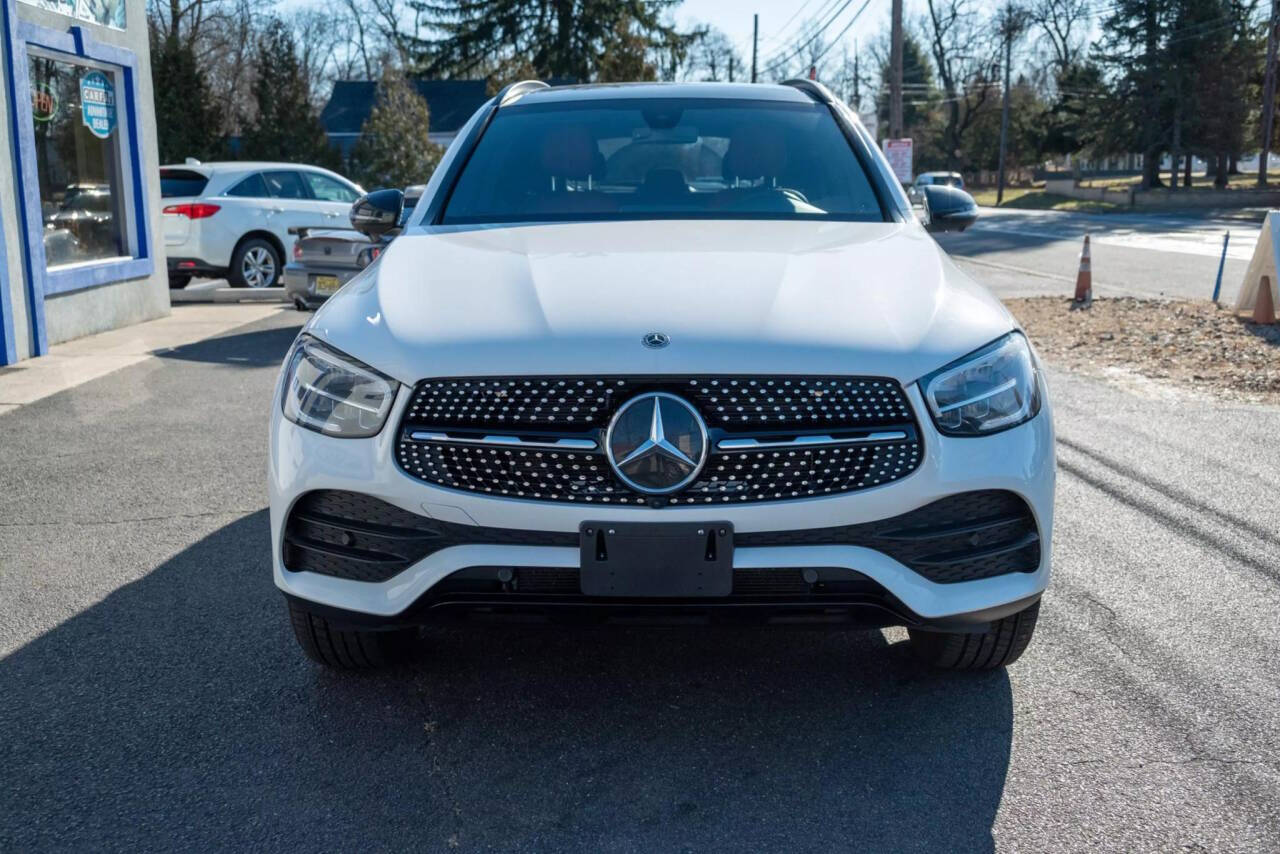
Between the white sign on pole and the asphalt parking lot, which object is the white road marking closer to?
the white sign on pole

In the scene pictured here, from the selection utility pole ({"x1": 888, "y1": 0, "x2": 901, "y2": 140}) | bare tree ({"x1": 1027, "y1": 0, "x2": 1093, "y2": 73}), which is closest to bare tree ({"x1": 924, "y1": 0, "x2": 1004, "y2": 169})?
bare tree ({"x1": 1027, "y1": 0, "x2": 1093, "y2": 73})

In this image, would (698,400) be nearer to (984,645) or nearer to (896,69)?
(984,645)

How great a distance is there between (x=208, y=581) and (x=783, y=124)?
2655 mm

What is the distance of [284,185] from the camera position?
1540 cm

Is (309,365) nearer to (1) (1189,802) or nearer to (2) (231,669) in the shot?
(2) (231,669)

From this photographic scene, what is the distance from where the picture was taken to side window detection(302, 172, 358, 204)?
623 inches

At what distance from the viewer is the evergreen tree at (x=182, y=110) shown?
1166 inches

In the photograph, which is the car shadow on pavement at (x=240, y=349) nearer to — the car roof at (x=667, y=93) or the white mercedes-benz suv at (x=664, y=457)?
the car roof at (x=667, y=93)

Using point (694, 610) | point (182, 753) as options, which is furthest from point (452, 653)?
point (694, 610)

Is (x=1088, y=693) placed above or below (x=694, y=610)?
below

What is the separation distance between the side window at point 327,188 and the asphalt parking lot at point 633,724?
11.6m

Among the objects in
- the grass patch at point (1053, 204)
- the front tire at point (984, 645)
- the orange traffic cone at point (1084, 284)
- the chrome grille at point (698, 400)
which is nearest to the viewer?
the chrome grille at point (698, 400)

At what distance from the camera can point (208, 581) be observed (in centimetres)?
442

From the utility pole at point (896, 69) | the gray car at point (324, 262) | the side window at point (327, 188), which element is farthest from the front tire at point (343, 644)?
the utility pole at point (896, 69)
